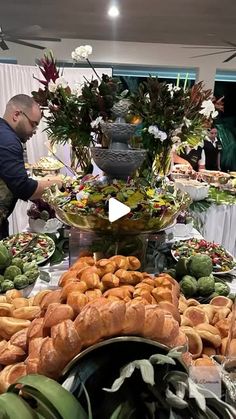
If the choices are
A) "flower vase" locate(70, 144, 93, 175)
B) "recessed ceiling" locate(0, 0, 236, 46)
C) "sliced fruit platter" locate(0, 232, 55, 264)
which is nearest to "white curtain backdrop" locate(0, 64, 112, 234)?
"recessed ceiling" locate(0, 0, 236, 46)

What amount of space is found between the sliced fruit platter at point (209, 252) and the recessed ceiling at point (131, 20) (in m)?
2.94

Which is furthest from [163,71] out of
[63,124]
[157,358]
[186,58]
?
[157,358]

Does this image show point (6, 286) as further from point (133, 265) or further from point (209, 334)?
point (209, 334)

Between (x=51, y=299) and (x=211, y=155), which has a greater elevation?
(x=51, y=299)

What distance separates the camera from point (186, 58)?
19.5ft

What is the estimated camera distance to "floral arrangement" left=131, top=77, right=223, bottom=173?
133 cm

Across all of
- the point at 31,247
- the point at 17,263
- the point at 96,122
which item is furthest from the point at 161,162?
the point at 17,263

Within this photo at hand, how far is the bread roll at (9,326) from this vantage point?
0.74m

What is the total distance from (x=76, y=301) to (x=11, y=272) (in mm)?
576

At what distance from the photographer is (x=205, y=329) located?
0.77m

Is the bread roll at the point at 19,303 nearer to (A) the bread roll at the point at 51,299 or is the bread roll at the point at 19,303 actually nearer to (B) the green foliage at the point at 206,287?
(A) the bread roll at the point at 51,299

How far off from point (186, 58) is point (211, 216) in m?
4.11

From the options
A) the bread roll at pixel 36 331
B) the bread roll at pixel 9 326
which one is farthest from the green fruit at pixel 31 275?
the bread roll at pixel 36 331
